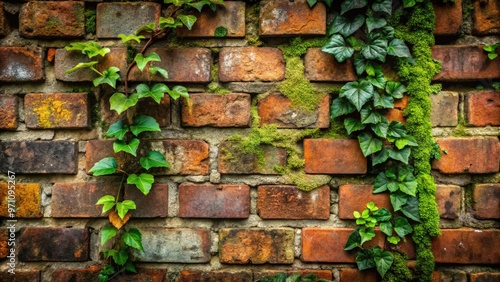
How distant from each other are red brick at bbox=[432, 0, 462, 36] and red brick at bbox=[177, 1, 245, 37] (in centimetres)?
51

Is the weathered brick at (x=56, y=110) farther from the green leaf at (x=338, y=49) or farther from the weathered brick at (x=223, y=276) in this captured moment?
the green leaf at (x=338, y=49)

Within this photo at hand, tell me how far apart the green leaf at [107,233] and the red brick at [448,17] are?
981 mm

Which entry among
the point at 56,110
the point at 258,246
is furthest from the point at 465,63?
the point at 56,110

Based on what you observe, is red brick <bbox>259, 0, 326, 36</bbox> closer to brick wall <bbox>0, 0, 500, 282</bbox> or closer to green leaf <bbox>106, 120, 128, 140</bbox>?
brick wall <bbox>0, 0, 500, 282</bbox>

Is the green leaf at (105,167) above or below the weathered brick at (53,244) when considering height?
above

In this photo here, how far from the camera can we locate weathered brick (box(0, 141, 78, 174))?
854 millimetres

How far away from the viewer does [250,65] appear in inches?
33.4

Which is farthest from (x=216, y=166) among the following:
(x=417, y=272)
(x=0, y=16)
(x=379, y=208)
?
(x=0, y=16)

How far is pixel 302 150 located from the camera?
0.86m

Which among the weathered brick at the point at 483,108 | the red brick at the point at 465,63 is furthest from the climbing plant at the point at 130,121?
the weathered brick at the point at 483,108

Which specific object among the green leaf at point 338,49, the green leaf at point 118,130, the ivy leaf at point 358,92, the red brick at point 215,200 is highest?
the green leaf at point 338,49

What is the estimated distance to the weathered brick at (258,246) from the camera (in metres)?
0.85

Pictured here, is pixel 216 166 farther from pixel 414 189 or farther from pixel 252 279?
pixel 414 189

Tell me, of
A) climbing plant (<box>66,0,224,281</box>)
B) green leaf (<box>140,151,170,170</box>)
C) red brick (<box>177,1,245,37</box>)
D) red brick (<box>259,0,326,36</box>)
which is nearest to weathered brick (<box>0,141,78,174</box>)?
climbing plant (<box>66,0,224,281</box>)
